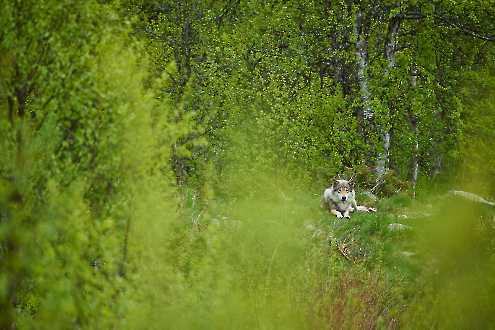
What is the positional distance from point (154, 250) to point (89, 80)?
6.62ft

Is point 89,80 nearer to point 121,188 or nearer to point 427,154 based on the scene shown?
point 121,188

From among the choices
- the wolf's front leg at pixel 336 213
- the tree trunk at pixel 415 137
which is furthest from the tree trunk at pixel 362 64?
the wolf's front leg at pixel 336 213

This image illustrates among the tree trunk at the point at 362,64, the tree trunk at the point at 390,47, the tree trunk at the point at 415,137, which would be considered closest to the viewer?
the tree trunk at the point at 362,64

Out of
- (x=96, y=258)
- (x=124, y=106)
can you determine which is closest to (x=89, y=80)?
(x=124, y=106)

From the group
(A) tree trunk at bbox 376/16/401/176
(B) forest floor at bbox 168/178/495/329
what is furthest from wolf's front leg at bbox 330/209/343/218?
(A) tree trunk at bbox 376/16/401/176

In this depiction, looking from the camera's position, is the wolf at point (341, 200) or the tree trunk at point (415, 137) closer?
the wolf at point (341, 200)

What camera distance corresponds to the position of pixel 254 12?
74.9 feet

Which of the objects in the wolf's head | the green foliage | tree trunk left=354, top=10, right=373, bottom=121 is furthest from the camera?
tree trunk left=354, top=10, right=373, bottom=121

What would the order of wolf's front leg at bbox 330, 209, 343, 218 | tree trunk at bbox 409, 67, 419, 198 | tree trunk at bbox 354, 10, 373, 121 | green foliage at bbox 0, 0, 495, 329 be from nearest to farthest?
green foliage at bbox 0, 0, 495, 329 → wolf's front leg at bbox 330, 209, 343, 218 → tree trunk at bbox 354, 10, 373, 121 → tree trunk at bbox 409, 67, 419, 198

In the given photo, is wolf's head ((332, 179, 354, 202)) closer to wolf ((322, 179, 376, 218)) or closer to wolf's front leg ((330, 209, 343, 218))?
wolf ((322, 179, 376, 218))

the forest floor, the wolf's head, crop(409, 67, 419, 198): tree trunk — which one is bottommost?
the forest floor

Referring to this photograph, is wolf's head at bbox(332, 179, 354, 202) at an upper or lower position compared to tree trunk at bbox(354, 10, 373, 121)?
lower

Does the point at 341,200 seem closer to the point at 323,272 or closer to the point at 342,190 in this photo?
the point at 342,190

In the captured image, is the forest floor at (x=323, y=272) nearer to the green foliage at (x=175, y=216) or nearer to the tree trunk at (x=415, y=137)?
the green foliage at (x=175, y=216)
